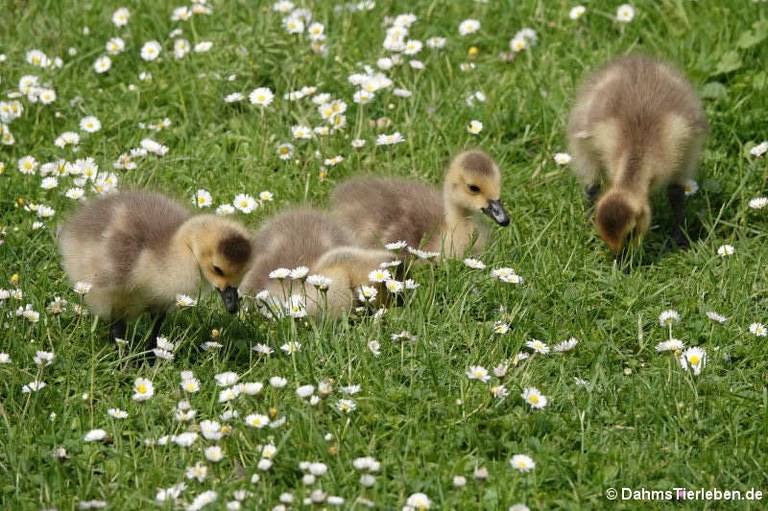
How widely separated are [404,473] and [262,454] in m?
0.46

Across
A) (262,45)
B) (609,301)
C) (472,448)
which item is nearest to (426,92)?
(262,45)

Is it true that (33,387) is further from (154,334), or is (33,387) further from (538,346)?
(538,346)

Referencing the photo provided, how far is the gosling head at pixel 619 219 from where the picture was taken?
211 inches

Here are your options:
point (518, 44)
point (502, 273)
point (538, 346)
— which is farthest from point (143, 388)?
point (518, 44)

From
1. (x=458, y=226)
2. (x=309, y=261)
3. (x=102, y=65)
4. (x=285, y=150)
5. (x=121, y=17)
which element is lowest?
(x=458, y=226)

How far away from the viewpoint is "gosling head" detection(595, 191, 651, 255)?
17.6ft

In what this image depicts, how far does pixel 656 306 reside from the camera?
509cm

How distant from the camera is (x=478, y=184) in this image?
17.7 feet

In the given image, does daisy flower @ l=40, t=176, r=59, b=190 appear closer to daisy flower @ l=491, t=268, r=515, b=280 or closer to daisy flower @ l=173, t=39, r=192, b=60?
daisy flower @ l=173, t=39, r=192, b=60

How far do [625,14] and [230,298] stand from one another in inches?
139

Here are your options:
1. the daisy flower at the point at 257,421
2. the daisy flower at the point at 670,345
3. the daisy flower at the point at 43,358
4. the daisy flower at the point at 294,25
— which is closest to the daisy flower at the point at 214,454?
the daisy flower at the point at 257,421

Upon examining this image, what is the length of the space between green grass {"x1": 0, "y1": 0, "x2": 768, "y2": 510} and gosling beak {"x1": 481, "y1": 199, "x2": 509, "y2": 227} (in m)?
0.14

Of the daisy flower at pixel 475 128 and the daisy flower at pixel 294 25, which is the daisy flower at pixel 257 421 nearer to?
the daisy flower at pixel 475 128

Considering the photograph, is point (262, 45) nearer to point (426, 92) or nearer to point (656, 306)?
point (426, 92)
